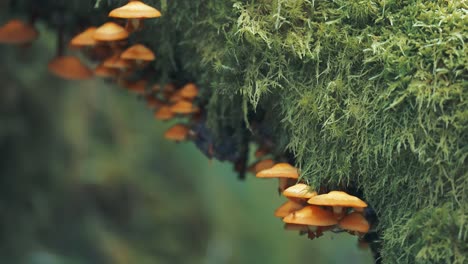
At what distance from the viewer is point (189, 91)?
2.05 meters

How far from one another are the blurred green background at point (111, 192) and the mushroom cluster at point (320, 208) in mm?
2654

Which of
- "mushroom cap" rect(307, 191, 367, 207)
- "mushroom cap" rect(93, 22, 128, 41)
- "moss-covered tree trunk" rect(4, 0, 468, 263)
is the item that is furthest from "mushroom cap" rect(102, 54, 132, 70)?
"mushroom cap" rect(307, 191, 367, 207)

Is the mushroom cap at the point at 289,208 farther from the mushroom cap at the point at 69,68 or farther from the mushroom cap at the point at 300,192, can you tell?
the mushroom cap at the point at 69,68

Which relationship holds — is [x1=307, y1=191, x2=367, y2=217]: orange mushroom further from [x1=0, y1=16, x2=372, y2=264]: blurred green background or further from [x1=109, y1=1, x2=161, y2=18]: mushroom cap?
[x1=0, y1=16, x2=372, y2=264]: blurred green background

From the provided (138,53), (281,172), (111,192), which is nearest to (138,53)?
(138,53)

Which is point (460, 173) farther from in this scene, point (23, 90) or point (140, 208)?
point (140, 208)

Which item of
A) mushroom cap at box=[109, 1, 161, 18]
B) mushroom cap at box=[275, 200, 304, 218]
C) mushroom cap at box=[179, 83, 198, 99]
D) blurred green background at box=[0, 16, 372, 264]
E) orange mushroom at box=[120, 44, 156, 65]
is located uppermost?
mushroom cap at box=[109, 1, 161, 18]

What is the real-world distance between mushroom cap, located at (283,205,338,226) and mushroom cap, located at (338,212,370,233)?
23mm

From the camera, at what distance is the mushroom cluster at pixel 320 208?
4.94ft

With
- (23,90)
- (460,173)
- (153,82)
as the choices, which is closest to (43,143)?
(23,90)

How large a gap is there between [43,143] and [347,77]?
3190 mm

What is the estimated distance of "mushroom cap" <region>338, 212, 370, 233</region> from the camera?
1579 mm

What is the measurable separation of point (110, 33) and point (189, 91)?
32 centimetres

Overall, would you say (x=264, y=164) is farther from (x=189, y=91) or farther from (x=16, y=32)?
(x=16, y=32)
